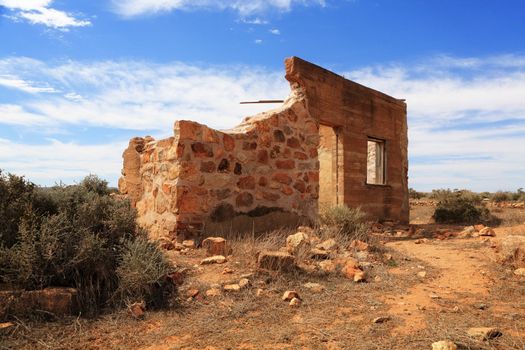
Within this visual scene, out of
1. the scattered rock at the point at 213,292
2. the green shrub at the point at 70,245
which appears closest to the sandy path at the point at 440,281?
the scattered rock at the point at 213,292

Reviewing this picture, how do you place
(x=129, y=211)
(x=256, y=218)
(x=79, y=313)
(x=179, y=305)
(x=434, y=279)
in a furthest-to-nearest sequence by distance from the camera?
(x=256, y=218) → (x=434, y=279) → (x=129, y=211) → (x=179, y=305) → (x=79, y=313)

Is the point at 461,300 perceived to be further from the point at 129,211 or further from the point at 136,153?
the point at 136,153

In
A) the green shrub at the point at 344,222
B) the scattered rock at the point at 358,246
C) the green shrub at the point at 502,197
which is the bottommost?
the scattered rock at the point at 358,246

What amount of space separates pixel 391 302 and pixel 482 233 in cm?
484

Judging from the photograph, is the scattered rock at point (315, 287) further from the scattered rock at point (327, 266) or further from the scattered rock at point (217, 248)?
the scattered rock at point (217, 248)

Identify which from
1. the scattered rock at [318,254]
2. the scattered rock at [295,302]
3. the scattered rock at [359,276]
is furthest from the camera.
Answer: the scattered rock at [318,254]

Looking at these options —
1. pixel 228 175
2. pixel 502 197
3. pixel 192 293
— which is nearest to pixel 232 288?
pixel 192 293

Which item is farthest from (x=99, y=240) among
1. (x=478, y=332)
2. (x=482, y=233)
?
(x=482, y=233)

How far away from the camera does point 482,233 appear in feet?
24.7

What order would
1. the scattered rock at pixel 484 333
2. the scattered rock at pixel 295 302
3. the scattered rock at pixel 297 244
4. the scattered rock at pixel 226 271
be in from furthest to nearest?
the scattered rock at pixel 297 244
the scattered rock at pixel 226 271
the scattered rock at pixel 295 302
the scattered rock at pixel 484 333

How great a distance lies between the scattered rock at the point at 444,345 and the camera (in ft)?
8.29

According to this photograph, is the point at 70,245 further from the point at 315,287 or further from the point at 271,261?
the point at 315,287

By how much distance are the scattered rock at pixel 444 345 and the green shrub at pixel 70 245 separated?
2.15 m

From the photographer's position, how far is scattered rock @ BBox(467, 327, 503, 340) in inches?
107
